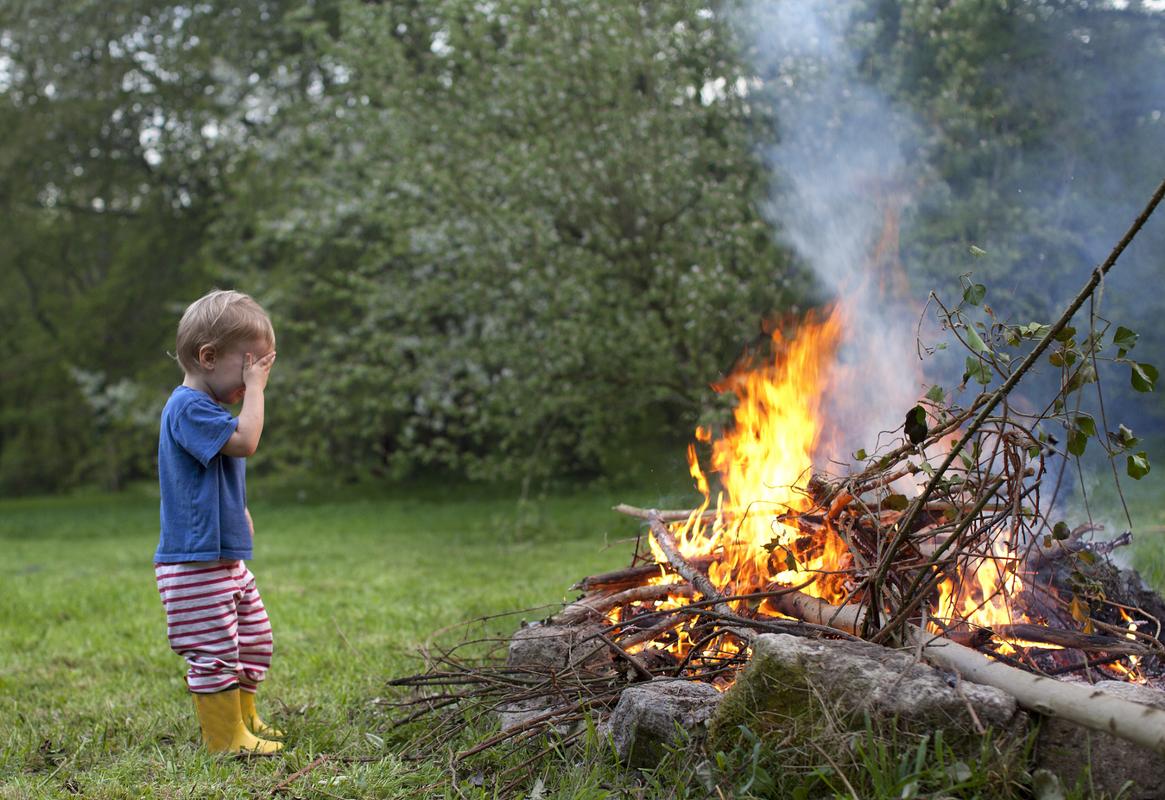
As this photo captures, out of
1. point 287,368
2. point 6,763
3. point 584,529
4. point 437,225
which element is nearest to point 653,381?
point 584,529

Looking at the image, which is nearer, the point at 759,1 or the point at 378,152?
the point at 759,1

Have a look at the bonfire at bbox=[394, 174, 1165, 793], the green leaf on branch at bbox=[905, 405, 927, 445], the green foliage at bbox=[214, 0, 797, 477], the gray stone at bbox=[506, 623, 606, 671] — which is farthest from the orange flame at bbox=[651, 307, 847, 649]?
the green foliage at bbox=[214, 0, 797, 477]

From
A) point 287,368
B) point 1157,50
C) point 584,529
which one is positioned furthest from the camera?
point 287,368

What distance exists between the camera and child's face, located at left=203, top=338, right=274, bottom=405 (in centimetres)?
379

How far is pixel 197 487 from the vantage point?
3701mm

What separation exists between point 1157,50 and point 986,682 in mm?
7779

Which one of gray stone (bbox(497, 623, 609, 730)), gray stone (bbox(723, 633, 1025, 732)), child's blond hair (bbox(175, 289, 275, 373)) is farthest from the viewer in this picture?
child's blond hair (bbox(175, 289, 275, 373))

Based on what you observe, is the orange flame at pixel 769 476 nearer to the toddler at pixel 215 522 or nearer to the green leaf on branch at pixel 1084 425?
the green leaf on branch at pixel 1084 425

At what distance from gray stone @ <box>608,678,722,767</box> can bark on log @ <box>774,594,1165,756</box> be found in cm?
55

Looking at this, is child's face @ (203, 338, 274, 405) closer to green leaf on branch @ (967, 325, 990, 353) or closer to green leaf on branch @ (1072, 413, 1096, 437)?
green leaf on branch @ (967, 325, 990, 353)

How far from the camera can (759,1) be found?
34.5 ft


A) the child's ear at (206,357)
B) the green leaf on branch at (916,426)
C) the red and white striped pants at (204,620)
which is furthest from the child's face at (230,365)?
the green leaf on branch at (916,426)

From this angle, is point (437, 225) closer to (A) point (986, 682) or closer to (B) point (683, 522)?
(B) point (683, 522)

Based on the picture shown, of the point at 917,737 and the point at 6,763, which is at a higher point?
the point at 917,737
